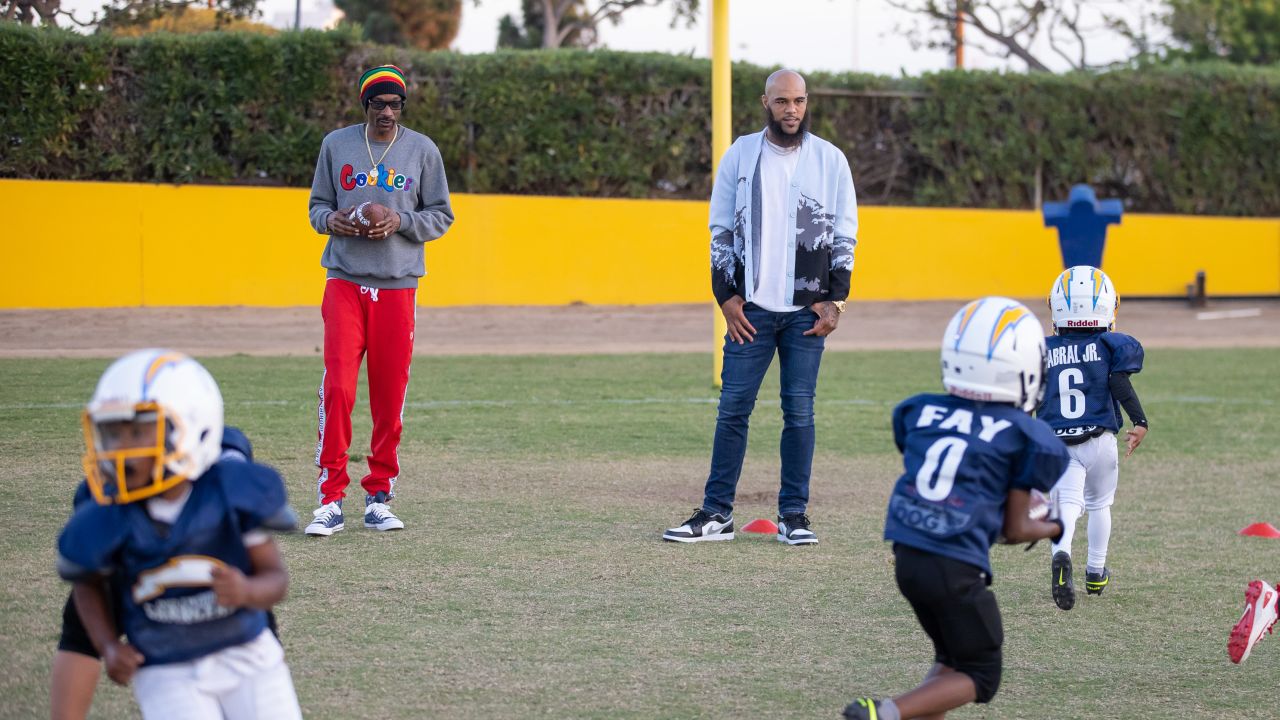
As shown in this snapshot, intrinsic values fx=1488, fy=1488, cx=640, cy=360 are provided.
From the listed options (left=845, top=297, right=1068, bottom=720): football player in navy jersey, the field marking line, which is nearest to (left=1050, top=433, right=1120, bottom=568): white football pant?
(left=845, top=297, right=1068, bottom=720): football player in navy jersey

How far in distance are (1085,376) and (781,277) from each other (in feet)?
4.66

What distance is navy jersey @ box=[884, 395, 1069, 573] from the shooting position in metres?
3.88

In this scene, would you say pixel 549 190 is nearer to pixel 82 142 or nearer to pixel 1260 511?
pixel 82 142

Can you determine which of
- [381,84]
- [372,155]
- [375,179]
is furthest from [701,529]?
[381,84]

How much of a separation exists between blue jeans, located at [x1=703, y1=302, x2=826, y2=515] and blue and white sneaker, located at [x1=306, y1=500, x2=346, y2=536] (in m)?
1.69

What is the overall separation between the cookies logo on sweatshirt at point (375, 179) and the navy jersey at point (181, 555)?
3716 millimetres

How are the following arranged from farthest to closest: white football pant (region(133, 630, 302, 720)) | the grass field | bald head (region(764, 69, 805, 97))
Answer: bald head (region(764, 69, 805, 97)), the grass field, white football pant (region(133, 630, 302, 720))

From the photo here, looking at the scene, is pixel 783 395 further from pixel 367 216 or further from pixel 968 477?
pixel 968 477

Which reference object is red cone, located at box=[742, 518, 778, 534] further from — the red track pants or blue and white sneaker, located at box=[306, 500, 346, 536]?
blue and white sneaker, located at box=[306, 500, 346, 536]

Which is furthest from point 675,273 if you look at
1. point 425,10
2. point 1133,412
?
point 425,10

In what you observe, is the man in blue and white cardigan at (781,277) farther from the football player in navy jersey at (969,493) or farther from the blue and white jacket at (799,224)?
the football player in navy jersey at (969,493)

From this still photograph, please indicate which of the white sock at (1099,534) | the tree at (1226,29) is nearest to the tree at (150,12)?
the white sock at (1099,534)

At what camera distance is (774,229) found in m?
6.77

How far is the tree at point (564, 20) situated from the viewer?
34031mm
